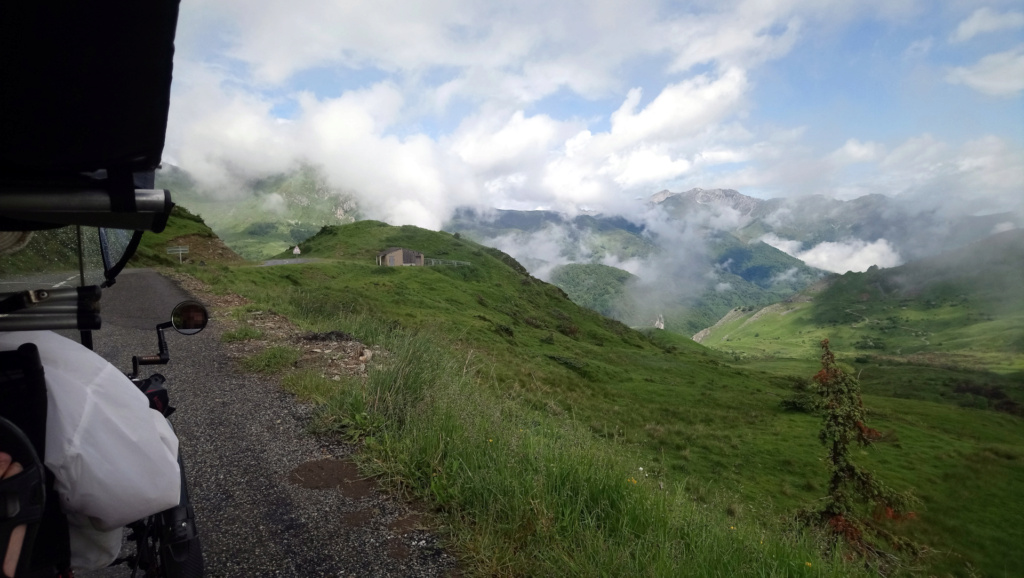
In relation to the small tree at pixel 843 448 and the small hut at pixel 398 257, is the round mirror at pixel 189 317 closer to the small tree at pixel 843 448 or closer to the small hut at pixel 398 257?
the small tree at pixel 843 448

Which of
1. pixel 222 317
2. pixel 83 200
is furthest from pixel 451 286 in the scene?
pixel 83 200

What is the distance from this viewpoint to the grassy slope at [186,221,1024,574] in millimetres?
19391

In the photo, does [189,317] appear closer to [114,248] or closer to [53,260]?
[114,248]

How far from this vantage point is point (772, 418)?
47844 mm

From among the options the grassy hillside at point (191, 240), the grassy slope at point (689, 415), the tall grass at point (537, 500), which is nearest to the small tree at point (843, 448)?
the grassy slope at point (689, 415)

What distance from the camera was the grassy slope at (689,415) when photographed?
763 inches

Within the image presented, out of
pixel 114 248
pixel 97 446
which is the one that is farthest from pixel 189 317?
pixel 97 446

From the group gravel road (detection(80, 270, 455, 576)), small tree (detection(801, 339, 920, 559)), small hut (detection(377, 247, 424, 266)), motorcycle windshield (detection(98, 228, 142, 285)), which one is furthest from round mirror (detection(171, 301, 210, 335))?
small hut (detection(377, 247, 424, 266))

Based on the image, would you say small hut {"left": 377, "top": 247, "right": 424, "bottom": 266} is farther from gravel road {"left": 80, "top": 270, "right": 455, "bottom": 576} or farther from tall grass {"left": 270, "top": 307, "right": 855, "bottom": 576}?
tall grass {"left": 270, "top": 307, "right": 855, "bottom": 576}

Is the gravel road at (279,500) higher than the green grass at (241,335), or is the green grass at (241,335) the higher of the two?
the green grass at (241,335)

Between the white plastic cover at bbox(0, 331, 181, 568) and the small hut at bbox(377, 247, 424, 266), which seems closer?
the white plastic cover at bbox(0, 331, 181, 568)

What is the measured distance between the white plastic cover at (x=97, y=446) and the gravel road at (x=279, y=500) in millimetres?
2061

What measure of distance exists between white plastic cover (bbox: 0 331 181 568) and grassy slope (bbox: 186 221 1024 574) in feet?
15.6

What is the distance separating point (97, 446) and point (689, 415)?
1724 inches
